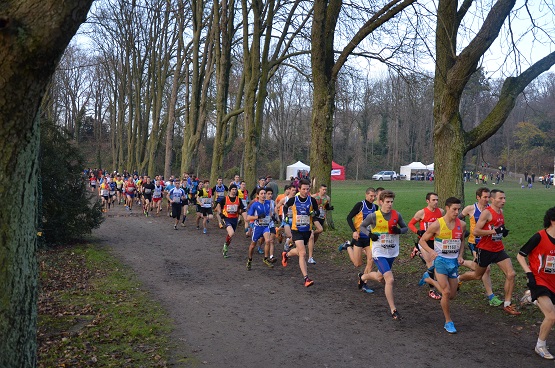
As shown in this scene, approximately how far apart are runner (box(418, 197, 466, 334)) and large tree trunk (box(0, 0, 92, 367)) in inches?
206

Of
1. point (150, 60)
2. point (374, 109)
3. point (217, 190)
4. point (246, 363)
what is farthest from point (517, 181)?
point (246, 363)

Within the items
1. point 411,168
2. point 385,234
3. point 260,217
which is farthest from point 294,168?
point 385,234

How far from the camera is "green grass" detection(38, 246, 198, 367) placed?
20.3 ft

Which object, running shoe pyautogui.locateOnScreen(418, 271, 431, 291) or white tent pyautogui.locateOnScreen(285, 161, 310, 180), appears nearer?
running shoe pyautogui.locateOnScreen(418, 271, 431, 291)

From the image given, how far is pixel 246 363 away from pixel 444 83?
779cm

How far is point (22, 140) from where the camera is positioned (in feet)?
12.1

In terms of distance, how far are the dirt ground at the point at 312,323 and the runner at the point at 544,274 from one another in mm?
332

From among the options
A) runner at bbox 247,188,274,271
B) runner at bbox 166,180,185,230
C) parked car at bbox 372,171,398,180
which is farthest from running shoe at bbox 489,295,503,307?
parked car at bbox 372,171,398,180

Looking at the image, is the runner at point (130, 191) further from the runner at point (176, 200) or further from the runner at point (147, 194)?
the runner at point (176, 200)

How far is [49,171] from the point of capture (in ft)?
48.6

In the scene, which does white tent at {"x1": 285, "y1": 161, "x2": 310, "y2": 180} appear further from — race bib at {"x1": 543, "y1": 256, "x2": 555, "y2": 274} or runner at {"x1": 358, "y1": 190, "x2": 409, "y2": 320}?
race bib at {"x1": 543, "y1": 256, "x2": 555, "y2": 274}

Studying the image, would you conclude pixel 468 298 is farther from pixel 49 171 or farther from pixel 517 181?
pixel 517 181

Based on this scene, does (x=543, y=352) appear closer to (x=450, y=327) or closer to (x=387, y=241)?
(x=450, y=327)

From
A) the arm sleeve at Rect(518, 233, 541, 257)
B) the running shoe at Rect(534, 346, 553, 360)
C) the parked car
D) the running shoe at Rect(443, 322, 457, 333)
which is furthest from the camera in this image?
the parked car
